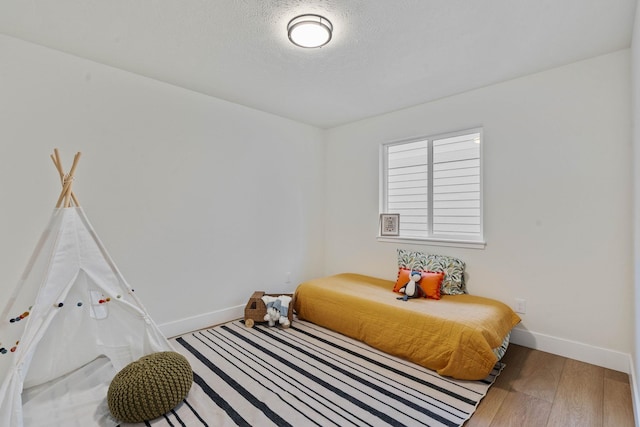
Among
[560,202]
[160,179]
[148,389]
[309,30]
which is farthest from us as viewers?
[160,179]

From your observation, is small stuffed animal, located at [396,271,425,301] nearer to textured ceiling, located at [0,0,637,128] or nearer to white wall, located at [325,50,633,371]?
white wall, located at [325,50,633,371]

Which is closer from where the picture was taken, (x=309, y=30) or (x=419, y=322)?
(x=309, y=30)

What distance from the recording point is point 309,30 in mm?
2020

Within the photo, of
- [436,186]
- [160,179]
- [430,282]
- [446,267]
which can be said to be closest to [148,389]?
[160,179]

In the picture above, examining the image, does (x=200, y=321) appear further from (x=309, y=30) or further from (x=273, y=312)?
(x=309, y=30)

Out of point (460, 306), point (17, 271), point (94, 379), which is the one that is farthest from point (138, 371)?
point (460, 306)

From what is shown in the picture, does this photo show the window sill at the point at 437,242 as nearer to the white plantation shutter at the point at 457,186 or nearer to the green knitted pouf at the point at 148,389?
the white plantation shutter at the point at 457,186

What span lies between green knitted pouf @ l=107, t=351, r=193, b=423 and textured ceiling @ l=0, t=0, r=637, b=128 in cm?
217

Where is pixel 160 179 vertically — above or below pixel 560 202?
above

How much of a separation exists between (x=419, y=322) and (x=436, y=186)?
1.57 m

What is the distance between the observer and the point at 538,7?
1870 millimetres

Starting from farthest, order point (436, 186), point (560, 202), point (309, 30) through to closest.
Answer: point (436, 186)
point (560, 202)
point (309, 30)

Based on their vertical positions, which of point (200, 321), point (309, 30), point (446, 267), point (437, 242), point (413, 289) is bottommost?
point (200, 321)

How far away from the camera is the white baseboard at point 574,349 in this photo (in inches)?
93.4
